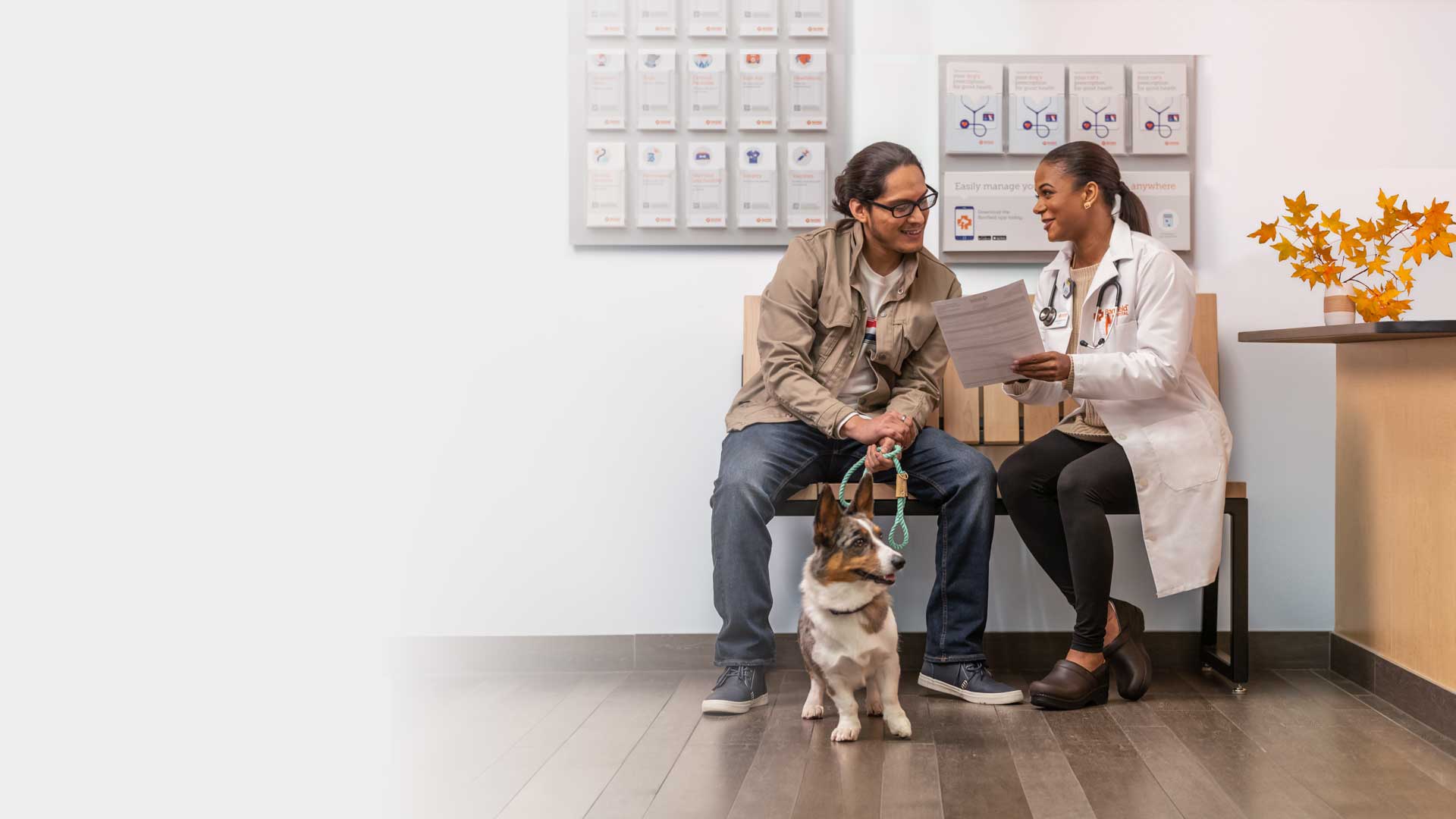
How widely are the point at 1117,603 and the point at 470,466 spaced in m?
1.65

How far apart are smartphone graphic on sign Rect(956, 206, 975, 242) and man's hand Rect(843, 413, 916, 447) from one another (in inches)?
25.0

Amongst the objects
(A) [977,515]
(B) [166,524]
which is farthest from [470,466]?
(A) [977,515]

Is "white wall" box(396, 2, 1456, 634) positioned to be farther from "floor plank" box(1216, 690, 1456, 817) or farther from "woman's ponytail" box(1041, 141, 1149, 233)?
"floor plank" box(1216, 690, 1456, 817)

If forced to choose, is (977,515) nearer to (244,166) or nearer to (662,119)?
(662,119)

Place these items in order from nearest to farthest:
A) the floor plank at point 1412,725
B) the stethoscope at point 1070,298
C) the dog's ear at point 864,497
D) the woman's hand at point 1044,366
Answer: the floor plank at point 1412,725
the dog's ear at point 864,497
the woman's hand at point 1044,366
the stethoscope at point 1070,298

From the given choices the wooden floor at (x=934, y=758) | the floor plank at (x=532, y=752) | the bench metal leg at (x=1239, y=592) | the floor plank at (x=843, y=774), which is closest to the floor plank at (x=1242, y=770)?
the wooden floor at (x=934, y=758)

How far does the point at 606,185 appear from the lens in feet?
9.25

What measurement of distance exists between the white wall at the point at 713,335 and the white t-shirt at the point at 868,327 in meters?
0.34

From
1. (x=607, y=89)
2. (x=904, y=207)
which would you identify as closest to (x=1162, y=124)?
(x=904, y=207)

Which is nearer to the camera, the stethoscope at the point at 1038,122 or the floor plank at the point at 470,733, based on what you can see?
the floor plank at the point at 470,733

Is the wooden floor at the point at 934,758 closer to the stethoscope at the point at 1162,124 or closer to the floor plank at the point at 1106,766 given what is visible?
the floor plank at the point at 1106,766

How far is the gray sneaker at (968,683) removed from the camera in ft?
7.73

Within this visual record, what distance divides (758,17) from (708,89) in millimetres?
226

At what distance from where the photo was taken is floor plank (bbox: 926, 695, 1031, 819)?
1747 mm
